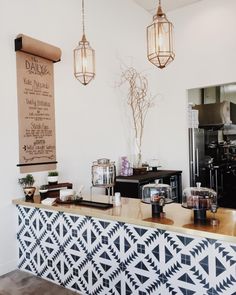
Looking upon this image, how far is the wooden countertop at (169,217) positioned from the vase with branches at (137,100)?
82.7 inches

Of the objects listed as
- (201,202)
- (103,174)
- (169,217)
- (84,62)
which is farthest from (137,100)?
(201,202)

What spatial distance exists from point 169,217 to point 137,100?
2.94 meters

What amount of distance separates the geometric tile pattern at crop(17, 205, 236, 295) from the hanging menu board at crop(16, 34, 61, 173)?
570mm

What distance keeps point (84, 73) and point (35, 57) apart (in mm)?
550

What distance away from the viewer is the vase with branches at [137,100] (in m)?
4.48

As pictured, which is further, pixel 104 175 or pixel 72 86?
pixel 72 86

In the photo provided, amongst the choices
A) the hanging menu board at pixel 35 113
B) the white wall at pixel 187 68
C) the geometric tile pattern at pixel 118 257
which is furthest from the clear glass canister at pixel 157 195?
the white wall at pixel 187 68

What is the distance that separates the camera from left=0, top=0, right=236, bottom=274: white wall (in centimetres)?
281

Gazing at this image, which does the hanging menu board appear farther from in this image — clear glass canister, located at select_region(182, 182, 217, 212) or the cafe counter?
clear glass canister, located at select_region(182, 182, 217, 212)

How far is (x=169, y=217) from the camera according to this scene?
198 cm

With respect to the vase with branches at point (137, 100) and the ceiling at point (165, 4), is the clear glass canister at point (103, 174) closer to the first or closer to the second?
the vase with branches at point (137, 100)

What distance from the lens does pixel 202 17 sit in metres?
4.66

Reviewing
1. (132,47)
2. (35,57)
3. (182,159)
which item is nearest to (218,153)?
(182,159)

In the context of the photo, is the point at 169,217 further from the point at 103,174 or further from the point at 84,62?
the point at 84,62
